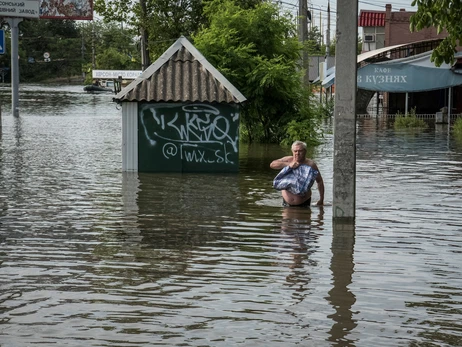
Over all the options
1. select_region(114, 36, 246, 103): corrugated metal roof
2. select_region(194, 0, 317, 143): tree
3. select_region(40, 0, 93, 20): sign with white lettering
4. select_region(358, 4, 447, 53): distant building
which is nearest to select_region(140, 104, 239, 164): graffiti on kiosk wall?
select_region(114, 36, 246, 103): corrugated metal roof

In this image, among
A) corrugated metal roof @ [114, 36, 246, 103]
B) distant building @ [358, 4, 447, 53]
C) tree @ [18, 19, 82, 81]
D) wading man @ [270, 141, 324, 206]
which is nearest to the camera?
wading man @ [270, 141, 324, 206]

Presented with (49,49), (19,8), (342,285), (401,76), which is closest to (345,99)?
(342,285)

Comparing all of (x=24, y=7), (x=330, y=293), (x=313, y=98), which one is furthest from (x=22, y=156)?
(x=24, y=7)

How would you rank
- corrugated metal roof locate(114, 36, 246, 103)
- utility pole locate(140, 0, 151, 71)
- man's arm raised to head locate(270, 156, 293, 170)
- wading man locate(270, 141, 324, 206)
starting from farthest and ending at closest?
1. utility pole locate(140, 0, 151, 71)
2. corrugated metal roof locate(114, 36, 246, 103)
3. man's arm raised to head locate(270, 156, 293, 170)
4. wading man locate(270, 141, 324, 206)

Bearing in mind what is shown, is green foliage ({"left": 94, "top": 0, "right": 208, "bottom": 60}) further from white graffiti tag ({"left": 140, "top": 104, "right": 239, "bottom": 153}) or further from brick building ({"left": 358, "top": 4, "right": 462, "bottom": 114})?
white graffiti tag ({"left": 140, "top": 104, "right": 239, "bottom": 153})

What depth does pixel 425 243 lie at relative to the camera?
11.1 meters

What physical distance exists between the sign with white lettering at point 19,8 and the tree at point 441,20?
124ft

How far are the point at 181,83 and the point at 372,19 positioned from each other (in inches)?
2983

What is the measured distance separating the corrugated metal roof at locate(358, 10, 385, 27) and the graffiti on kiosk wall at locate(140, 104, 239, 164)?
7445 cm

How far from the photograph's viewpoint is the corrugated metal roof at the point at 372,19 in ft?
300

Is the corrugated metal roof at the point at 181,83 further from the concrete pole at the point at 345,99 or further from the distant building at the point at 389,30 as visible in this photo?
the distant building at the point at 389,30

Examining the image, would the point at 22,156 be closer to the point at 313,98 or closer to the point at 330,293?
the point at 313,98

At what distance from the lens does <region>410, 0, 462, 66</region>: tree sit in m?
8.59

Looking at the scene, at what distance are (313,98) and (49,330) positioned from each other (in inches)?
871
